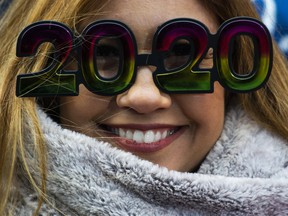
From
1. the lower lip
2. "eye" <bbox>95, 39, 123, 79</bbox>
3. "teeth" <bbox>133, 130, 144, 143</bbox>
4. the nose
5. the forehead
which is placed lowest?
the lower lip

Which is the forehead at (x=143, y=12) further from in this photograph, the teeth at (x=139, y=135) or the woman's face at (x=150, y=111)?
the teeth at (x=139, y=135)

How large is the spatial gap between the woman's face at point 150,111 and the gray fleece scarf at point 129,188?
0.06 m

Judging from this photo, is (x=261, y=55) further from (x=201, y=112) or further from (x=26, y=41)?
(x=26, y=41)

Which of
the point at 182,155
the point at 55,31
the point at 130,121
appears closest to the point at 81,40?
the point at 55,31

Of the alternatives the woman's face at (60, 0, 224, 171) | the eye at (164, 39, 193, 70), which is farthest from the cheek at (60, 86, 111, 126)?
the eye at (164, 39, 193, 70)

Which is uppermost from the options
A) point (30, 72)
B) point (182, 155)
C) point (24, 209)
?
point (30, 72)

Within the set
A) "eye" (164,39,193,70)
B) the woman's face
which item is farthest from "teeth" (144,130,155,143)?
"eye" (164,39,193,70)

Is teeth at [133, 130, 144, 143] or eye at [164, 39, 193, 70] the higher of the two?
eye at [164, 39, 193, 70]

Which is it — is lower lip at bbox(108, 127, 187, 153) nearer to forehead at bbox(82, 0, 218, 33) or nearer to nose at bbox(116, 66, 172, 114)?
nose at bbox(116, 66, 172, 114)

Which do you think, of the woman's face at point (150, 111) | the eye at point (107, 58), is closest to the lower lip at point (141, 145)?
the woman's face at point (150, 111)

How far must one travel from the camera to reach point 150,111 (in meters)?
1.09

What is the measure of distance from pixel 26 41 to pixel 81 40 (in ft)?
0.30

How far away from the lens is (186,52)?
3.69 ft

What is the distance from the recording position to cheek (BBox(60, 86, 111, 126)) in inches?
43.9
